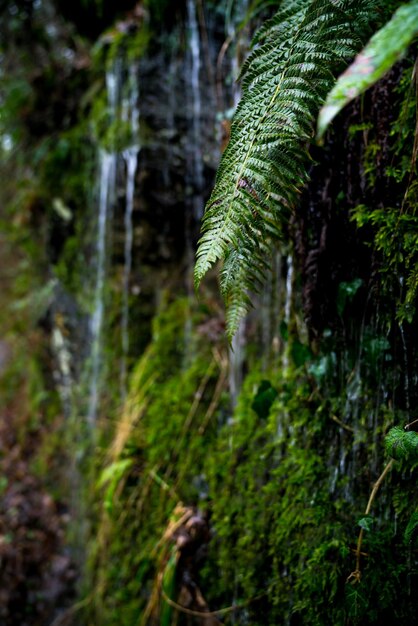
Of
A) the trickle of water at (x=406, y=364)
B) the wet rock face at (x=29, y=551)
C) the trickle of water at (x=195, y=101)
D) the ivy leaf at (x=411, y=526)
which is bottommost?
the wet rock face at (x=29, y=551)

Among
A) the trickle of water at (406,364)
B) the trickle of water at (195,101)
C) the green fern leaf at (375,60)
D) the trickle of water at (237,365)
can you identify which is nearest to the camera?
the green fern leaf at (375,60)

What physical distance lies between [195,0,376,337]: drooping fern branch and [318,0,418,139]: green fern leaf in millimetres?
442

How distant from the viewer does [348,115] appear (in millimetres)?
1807

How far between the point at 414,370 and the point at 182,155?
254 centimetres

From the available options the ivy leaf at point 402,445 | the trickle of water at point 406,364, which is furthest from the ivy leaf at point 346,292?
the ivy leaf at point 402,445

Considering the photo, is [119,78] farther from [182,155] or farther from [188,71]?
[182,155]

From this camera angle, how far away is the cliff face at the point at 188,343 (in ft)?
5.37

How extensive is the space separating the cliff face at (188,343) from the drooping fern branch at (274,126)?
0.32 metres

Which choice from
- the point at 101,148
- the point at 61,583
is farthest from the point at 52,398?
the point at 101,148

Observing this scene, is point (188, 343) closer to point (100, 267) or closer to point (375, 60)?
point (100, 267)

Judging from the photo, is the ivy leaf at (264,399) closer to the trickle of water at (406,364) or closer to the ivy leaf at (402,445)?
the trickle of water at (406,364)

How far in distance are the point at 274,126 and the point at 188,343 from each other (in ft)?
6.46

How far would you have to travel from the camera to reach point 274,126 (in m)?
1.38

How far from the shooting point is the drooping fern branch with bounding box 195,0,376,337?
1.37 metres
